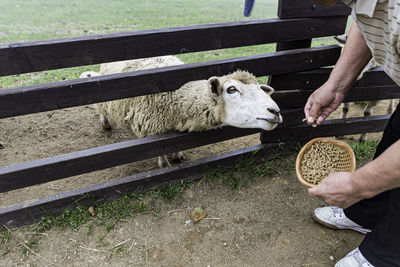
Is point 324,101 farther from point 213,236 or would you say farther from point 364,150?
point 364,150

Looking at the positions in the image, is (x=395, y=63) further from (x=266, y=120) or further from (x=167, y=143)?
(x=167, y=143)

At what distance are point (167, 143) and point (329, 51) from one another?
6.24 feet

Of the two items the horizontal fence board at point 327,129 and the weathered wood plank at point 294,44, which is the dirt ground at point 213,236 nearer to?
the horizontal fence board at point 327,129

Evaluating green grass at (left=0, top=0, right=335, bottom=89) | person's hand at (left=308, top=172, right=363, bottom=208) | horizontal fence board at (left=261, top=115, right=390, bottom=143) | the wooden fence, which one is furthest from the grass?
A: person's hand at (left=308, top=172, right=363, bottom=208)

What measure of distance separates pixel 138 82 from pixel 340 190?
67.2 inches

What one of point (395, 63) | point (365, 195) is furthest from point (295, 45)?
point (365, 195)

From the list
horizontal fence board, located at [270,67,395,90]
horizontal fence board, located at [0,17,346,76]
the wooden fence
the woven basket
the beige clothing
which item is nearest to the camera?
the beige clothing

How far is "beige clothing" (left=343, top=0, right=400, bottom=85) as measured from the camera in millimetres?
1179

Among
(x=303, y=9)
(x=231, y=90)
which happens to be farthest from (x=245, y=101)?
(x=303, y=9)

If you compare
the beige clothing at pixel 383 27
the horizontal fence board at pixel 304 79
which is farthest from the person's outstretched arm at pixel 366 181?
the horizontal fence board at pixel 304 79

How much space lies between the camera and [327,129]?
337 centimetres

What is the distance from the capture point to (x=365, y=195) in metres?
1.35

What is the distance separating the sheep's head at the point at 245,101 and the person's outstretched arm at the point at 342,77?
12.5 inches

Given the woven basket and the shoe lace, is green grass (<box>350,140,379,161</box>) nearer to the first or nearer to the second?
the shoe lace
